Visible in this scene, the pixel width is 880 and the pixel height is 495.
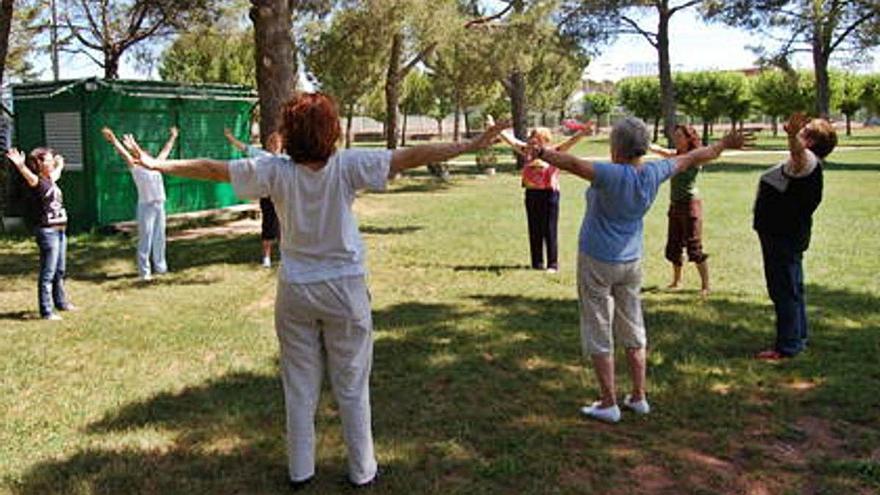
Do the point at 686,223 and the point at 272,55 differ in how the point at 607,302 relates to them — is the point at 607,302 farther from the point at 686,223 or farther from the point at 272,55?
the point at 272,55

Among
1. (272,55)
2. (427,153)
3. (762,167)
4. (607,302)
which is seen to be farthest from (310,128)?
(762,167)

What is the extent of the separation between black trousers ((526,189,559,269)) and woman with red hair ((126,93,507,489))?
6.10 metres

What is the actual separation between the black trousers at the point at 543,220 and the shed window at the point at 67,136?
8.33 metres

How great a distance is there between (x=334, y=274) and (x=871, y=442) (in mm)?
3179

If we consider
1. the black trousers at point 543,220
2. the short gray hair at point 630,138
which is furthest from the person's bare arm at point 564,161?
the black trousers at point 543,220

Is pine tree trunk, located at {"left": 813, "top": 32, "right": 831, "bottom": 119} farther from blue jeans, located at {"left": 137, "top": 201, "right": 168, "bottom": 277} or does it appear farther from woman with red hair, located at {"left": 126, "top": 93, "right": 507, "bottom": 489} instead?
woman with red hair, located at {"left": 126, "top": 93, "right": 507, "bottom": 489}

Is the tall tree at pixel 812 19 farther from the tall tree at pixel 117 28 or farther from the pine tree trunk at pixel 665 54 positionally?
the tall tree at pixel 117 28

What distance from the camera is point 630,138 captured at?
4.72 m

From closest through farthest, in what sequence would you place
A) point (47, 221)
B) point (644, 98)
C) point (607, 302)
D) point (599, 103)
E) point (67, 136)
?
1. point (607, 302)
2. point (47, 221)
3. point (67, 136)
4. point (644, 98)
5. point (599, 103)

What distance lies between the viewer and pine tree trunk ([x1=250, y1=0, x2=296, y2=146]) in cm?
1184

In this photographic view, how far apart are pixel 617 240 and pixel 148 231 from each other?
680 centimetres

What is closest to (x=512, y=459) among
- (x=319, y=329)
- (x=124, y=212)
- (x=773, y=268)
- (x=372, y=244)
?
(x=319, y=329)

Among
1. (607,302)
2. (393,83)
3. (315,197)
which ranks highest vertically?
(393,83)

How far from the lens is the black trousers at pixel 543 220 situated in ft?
32.7
